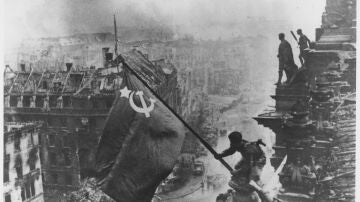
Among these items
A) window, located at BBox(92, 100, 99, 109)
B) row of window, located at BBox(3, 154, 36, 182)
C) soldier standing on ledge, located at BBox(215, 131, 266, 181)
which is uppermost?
window, located at BBox(92, 100, 99, 109)

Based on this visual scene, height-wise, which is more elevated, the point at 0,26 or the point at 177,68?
the point at 0,26

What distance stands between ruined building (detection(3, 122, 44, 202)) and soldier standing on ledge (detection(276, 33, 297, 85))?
337 centimetres

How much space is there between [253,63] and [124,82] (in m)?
1.67

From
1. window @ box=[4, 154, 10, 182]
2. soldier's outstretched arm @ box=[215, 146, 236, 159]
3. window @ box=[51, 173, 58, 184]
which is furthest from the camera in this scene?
window @ box=[51, 173, 58, 184]

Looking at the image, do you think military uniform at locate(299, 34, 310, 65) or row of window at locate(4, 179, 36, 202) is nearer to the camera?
military uniform at locate(299, 34, 310, 65)

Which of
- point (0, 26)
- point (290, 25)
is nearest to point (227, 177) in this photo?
point (290, 25)

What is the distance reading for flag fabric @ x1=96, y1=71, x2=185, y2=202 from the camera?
5.66 metres

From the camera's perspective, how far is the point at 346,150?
627 centimetres

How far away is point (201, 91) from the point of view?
655 cm

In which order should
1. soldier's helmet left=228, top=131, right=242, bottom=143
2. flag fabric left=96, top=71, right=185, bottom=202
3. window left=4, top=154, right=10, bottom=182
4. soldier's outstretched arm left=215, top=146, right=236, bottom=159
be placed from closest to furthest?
flag fabric left=96, top=71, right=185, bottom=202 < soldier's outstretched arm left=215, top=146, right=236, bottom=159 < soldier's helmet left=228, top=131, right=242, bottom=143 < window left=4, top=154, right=10, bottom=182

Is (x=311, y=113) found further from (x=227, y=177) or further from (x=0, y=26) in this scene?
(x=0, y=26)

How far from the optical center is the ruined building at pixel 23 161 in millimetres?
6914

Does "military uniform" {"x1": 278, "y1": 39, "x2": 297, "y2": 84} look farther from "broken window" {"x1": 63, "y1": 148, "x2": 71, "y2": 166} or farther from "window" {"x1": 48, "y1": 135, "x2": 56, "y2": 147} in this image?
"window" {"x1": 48, "y1": 135, "x2": 56, "y2": 147}

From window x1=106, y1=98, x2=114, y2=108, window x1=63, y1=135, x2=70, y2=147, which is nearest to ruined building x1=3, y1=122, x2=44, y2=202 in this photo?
window x1=63, y1=135, x2=70, y2=147
